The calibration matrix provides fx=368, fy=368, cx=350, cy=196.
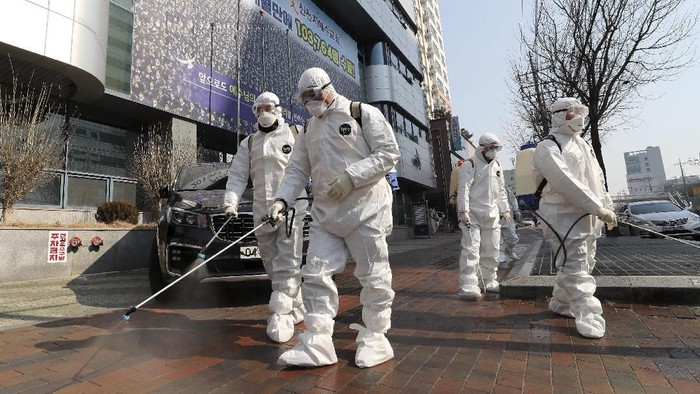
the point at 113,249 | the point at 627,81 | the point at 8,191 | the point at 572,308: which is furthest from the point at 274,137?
the point at 627,81

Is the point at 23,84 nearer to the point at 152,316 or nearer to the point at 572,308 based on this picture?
the point at 152,316

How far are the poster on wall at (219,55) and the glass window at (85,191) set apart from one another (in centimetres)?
277

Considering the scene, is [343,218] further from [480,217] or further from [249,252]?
[480,217]

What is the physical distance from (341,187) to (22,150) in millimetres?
8698

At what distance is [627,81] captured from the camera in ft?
34.4

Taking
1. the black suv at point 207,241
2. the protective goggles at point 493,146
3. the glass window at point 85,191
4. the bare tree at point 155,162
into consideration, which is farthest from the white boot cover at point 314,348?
the glass window at point 85,191

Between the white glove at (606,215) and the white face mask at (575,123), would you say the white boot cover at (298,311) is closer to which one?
the white glove at (606,215)

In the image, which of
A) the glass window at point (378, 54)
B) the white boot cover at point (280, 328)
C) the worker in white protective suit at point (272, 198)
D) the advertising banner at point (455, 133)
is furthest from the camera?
the advertising banner at point (455, 133)

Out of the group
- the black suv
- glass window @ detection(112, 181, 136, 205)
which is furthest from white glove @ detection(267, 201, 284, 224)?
glass window @ detection(112, 181, 136, 205)

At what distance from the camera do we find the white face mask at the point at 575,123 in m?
3.17

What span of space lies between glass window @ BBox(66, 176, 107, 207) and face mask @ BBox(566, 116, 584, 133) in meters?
11.8

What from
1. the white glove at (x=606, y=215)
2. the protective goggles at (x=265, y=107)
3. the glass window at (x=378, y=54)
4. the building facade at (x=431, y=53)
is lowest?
the white glove at (x=606, y=215)

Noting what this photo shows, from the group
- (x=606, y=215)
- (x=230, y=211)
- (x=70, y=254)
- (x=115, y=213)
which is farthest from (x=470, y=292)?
(x=115, y=213)

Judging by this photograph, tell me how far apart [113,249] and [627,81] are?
13.9 m
